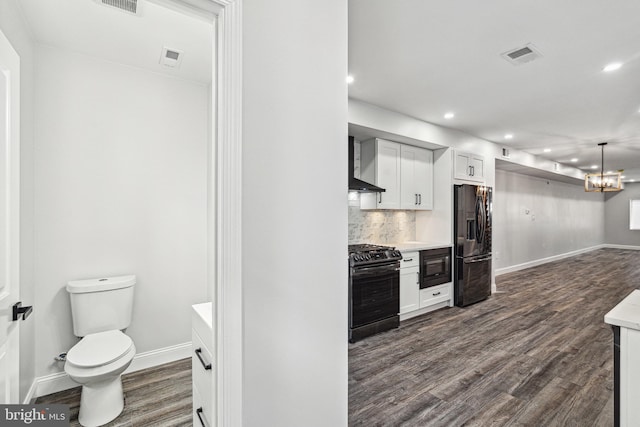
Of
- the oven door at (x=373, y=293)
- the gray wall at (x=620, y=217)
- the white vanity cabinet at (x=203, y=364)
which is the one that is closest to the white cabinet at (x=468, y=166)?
the oven door at (x=373, y=293)

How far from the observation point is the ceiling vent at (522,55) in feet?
7.60

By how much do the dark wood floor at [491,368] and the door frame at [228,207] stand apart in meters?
1.32

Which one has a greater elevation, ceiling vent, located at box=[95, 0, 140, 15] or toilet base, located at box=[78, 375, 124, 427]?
ceiling vent, located at box=[95, 0, 140, 15]

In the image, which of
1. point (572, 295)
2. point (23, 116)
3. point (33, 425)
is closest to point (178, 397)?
point (33, 425)

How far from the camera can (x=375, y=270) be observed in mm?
3311

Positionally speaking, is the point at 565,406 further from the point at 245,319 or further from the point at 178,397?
the point at 178,397

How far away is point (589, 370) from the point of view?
2.54m

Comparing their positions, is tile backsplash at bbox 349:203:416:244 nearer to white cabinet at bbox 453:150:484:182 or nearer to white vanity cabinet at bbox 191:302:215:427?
white cabinet at bbox 453:150:484:182

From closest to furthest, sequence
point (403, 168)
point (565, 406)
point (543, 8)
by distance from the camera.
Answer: point (543, 8), point (565, 406), point (403, 168)

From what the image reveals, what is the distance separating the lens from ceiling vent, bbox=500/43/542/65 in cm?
232

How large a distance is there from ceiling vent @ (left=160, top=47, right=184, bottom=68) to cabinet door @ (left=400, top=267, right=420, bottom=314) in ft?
10.7

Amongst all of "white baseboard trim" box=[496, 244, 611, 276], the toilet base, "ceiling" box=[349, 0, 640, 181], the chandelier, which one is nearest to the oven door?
"ceiling" box=[349, 0, 640, 181]

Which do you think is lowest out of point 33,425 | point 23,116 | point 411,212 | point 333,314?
point 33,425

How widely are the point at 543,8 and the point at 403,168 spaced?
7.85 ft
